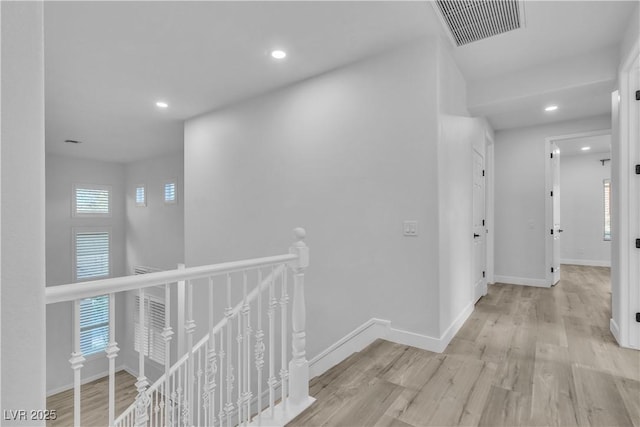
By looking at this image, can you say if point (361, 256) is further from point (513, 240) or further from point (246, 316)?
point (513, 240)

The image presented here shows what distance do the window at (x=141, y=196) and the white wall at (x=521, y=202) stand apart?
285 inches

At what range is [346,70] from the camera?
121 inches

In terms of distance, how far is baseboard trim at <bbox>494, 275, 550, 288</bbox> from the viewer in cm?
476

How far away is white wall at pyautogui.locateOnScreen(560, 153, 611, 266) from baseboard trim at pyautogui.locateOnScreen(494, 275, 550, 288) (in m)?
3.43

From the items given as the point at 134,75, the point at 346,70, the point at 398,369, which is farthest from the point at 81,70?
the point at 398,369

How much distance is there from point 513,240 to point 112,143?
283 inches

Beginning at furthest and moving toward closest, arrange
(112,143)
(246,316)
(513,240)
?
(112,143), (513,240), (246,316)

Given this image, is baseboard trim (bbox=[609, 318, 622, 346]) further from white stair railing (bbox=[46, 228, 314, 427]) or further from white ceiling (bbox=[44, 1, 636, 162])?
white stair railing (bbox=[46, 228, 314, 427])

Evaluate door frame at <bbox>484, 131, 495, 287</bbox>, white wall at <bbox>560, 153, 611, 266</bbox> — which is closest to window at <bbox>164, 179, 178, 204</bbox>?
door frame at <bbox>484, 131, 495, 287</bbox>

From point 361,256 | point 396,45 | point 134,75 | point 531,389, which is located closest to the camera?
point 531,389

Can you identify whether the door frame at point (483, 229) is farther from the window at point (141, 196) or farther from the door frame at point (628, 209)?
the window at point (141, 196)

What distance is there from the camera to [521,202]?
16.3 feet

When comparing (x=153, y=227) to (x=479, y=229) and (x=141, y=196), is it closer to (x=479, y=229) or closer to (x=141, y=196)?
(x=141, y=196)

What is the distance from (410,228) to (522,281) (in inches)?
133
